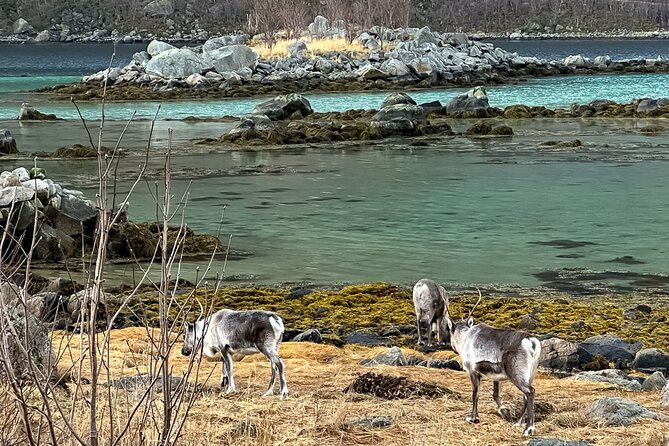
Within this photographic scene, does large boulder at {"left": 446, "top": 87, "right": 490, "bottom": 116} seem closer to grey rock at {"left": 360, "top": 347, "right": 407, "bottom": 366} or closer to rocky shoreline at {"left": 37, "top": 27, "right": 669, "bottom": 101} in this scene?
rocky shoreline at {"left": 37, "top": 27, "right": 669, "bottom": 101}

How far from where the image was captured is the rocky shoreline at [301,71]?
190ft

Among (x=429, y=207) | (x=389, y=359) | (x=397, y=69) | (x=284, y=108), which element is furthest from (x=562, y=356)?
(x=397, y=69)

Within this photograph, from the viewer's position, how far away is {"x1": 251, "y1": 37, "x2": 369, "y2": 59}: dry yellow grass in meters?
70.9

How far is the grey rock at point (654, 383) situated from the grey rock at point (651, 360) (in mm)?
1231

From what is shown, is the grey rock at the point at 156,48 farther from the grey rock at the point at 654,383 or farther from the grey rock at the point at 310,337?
the grey rock at the point at 654,383

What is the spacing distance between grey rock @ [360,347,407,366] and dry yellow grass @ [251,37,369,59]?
60.9 meters

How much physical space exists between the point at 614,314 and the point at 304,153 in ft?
65.6

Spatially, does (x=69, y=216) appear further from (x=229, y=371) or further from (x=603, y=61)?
(x=603, y=61)

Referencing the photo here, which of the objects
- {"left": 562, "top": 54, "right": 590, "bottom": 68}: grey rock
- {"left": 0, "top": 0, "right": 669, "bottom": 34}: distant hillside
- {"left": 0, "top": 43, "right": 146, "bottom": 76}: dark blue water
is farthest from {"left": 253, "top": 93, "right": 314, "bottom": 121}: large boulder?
{"left": 0, "top": 0, "right": 669, "bottom": 34}: distant hillside

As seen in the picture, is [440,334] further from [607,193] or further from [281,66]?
[281,66]

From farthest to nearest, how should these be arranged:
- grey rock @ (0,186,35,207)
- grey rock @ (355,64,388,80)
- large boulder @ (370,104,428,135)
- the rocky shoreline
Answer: grey rock @ (355,64,388,80), the rocky shoreline, large boulder @ (370,104,428,135), grey rock @ (0,186,35,207)

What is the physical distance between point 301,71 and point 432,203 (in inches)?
1639

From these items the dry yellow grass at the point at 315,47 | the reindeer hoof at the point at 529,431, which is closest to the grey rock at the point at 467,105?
the dry yellow grass at the point at 315,47

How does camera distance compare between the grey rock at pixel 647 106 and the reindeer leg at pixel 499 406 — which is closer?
the reindeer leg at pixel 499 406
